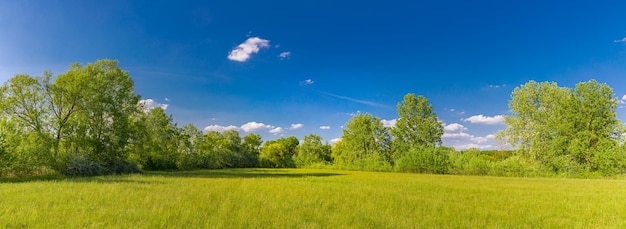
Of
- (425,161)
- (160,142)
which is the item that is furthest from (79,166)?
(425,161)

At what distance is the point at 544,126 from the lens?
1908 inches

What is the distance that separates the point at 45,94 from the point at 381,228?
1551 inches

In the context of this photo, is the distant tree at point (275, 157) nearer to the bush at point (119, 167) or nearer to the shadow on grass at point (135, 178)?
the shadow on grass at point (135, 178)

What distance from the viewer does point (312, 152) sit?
321ft

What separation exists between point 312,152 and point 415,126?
127ft

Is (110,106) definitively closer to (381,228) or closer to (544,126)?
(381,228)

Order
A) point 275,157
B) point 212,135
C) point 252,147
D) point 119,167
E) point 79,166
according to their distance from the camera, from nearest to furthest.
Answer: point 79,166, point 119,167, point 212,135, point 275,157, point 252,147

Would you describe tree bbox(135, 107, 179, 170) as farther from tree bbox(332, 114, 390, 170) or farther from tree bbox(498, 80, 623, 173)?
tree bbox(498, 80, 623, 173)

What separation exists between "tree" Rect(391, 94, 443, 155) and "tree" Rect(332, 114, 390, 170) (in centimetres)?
533

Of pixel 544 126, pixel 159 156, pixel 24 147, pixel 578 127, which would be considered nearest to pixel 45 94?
pixel 24 147

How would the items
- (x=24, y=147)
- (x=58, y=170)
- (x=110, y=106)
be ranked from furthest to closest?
(x=110, y=106) → (x=58, y=170) → (x=24, y=147)

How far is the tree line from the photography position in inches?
1220

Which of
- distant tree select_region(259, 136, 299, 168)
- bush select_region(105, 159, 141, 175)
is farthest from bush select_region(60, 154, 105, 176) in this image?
distant tree select_region(259, 136, 299, 168)

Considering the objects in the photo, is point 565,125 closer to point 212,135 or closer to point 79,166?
point 79,166
